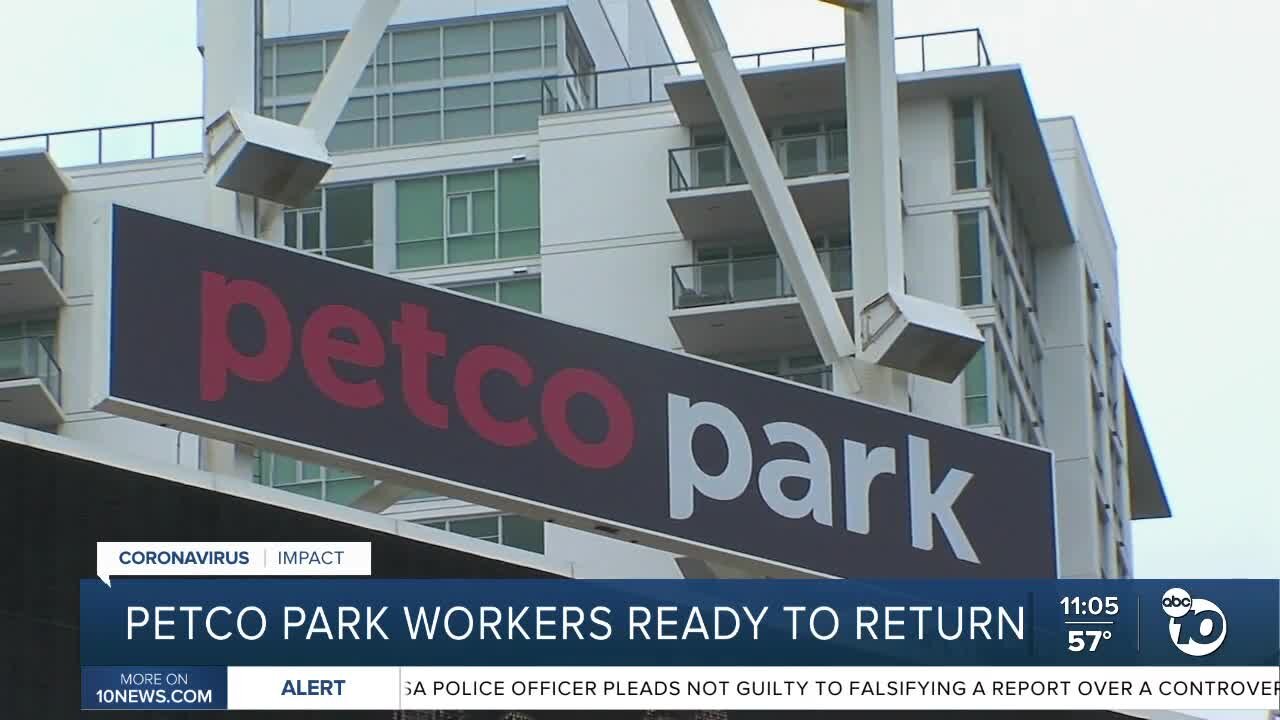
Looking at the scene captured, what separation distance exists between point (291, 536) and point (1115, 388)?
225ft

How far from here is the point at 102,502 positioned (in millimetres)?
14398

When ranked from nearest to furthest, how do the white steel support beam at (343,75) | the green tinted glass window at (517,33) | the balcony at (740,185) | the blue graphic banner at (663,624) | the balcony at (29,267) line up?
the blue graphic banner at (663,624) < the white steel support beam at (343,75) < the balcony at (740,185) < the green tinted glass window at (517,33) < the balcony at (29,267)

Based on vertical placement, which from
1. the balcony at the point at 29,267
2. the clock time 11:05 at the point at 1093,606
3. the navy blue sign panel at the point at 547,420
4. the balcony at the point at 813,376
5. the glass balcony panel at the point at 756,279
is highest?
the balcony at the point at 29,267

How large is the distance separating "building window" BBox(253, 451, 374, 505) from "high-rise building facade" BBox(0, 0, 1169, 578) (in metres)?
0.11

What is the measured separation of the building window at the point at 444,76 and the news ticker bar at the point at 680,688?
55.6 metres

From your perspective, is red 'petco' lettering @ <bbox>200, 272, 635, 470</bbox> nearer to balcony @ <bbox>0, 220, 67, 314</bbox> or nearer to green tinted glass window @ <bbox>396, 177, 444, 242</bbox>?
green tinted glass window @ <bbox>396, 177, 444, 242</bbox>

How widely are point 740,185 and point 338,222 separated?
11257 mm

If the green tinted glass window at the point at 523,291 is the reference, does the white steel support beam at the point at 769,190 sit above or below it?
below

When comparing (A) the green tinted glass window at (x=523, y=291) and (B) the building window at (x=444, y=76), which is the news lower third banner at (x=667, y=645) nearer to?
(A) the green tinted glass window at (x=523, y=291)

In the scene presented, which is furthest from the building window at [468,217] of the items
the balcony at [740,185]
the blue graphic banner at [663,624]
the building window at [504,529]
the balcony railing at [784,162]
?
the blue graphic banner at [663,624]

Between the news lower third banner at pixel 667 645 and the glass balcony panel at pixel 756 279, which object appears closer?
the news lower third banner at pixel 667 645

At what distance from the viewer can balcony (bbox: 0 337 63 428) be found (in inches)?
2746

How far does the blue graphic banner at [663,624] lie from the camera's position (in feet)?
48.0

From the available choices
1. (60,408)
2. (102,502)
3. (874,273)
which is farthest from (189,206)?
(102,502)
